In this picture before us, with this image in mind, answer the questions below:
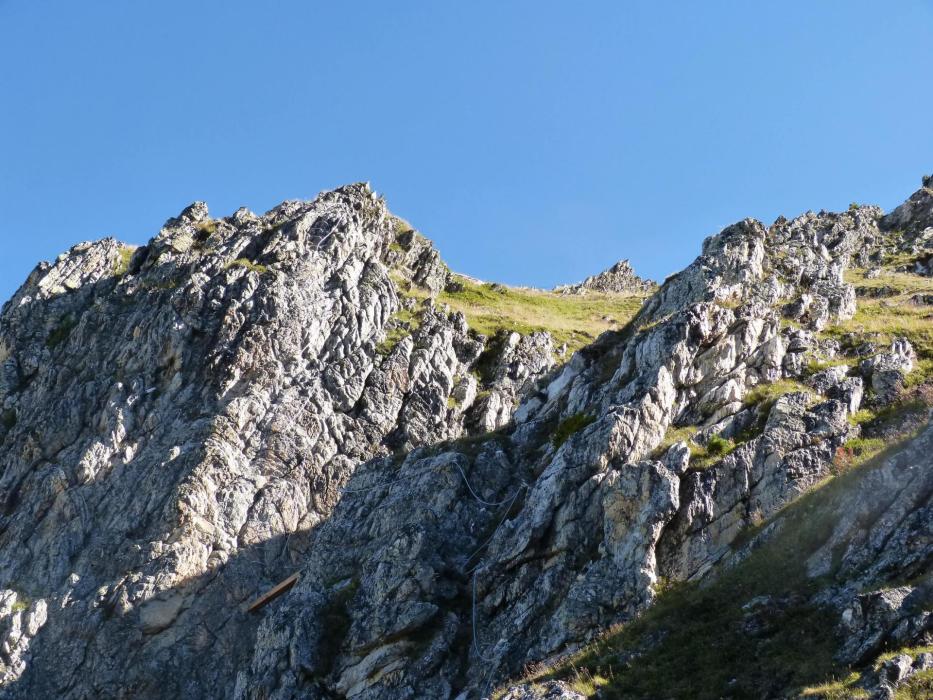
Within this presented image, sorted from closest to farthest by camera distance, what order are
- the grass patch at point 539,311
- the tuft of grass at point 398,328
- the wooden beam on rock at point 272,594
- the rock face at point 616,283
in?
the wooden beam on rock at point 272,594, the tuft of grass at point 398,328, the grass patch at point 539,311, the rock face at point 616,283

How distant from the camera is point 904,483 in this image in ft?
61.5

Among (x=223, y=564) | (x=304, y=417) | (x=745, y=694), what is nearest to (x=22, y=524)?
(x=223, y=564)

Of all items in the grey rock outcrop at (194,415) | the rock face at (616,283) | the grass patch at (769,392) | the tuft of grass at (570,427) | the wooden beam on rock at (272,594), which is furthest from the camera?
the rock face at (616,283)

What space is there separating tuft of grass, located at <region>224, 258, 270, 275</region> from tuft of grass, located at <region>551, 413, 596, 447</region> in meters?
24.7

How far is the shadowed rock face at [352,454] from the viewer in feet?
74.3

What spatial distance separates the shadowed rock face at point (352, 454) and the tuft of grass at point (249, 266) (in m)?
0.24

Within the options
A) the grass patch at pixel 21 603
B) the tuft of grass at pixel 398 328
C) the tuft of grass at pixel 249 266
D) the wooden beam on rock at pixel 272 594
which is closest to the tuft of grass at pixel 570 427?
the wooden beam on rock at pixel 272 594

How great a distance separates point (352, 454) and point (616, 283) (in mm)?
56036

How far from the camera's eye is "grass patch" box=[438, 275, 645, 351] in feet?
180

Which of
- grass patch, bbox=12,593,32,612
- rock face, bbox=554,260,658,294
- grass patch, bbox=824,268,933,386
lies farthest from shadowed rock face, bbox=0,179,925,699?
rock face, bbox=554,260,658,294

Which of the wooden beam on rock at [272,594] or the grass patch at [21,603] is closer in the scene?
the wooden beam on rock at [272,594]

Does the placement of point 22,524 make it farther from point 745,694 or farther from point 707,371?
point 745,694

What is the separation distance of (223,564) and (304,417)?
8744 mm

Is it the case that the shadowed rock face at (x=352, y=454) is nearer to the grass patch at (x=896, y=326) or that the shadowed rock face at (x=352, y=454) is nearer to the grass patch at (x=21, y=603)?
the grass patch at (x=21, y=603)
